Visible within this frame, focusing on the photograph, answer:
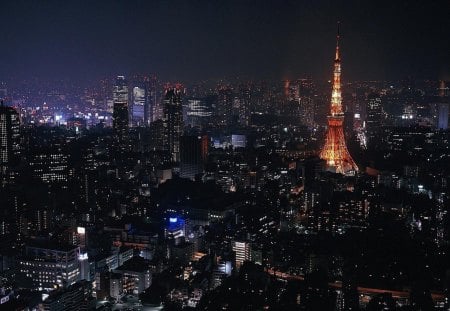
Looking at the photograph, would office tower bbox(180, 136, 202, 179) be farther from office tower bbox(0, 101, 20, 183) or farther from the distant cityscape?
office tower bbox(0, 101, 20, 183)

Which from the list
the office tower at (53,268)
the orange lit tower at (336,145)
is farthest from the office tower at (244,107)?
the office tower at (53,268)

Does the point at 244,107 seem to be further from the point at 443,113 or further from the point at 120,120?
the point at 443,113

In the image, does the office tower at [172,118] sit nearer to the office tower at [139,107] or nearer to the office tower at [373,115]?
the office tower at [139,107]

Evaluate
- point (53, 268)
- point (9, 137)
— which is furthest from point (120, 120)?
point (53, 268)

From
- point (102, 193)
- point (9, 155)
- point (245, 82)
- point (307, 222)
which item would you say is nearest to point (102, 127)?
point (245, 82)

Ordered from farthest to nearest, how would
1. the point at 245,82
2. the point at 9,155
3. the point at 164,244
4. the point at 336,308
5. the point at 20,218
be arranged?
the point at 245,82 < the point at 9,155 < the point at 20,218 < the point at 164,244 < the point at 336,308

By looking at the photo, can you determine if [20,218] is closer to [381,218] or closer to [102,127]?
[381,218]
